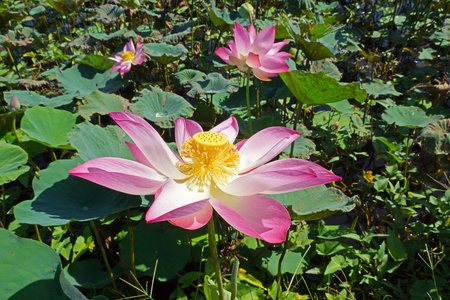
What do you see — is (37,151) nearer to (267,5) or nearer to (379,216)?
Answer: (379,216)

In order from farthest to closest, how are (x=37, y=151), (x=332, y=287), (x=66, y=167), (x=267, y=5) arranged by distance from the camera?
1. (x=267, y=5)
2. (x=37, y=151)
3. (x=332, y=287)
4. (x=66, y=167)

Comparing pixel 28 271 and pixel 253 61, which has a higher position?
pixel 253 61

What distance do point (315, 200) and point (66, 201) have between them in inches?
36.1

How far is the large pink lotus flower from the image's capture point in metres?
0.69

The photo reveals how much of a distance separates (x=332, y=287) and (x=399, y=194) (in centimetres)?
66

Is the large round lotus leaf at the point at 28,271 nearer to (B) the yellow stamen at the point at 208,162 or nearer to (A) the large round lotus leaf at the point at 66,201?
(A) the large round lotus leaf at the point at 66,201

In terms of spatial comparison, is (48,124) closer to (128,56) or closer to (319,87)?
(128,56)

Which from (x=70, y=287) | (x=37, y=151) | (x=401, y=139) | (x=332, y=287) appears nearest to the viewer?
(x=70, y=287)

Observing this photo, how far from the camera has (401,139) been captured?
7.75 feet

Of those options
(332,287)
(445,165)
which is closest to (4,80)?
(332,287)

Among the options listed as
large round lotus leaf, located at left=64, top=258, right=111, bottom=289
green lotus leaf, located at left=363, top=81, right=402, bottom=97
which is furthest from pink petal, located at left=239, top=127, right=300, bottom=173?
green lotus leaf, located at left=363, top=81, right=402, bottom=97

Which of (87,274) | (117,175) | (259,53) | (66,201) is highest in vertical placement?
(259,53)

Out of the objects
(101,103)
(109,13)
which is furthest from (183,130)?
(109,13)

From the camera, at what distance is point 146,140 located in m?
0.81
